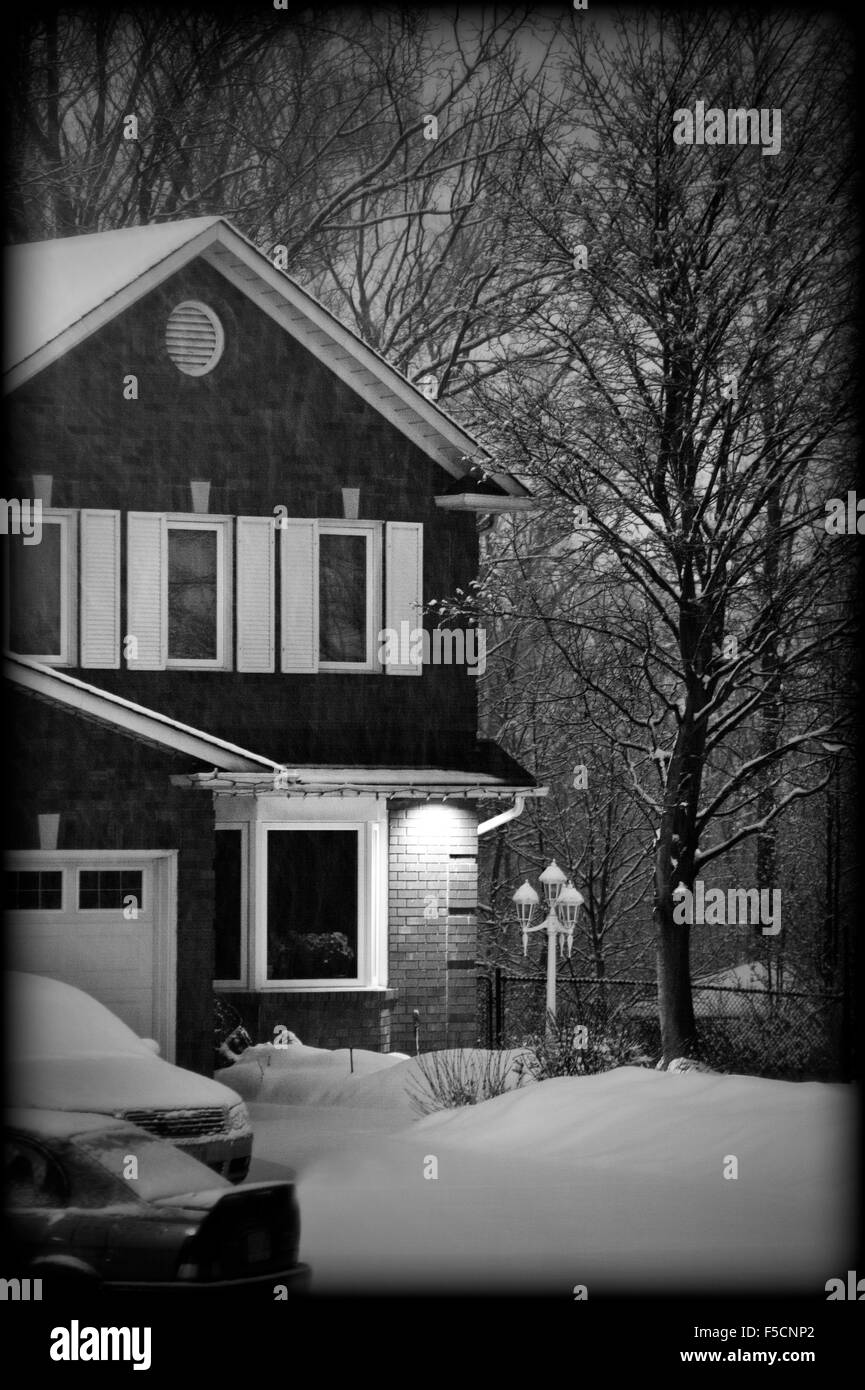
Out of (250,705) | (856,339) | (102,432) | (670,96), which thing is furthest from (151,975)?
(670,96)

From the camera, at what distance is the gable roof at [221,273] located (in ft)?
50.8

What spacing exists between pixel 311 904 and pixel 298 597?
2.72m

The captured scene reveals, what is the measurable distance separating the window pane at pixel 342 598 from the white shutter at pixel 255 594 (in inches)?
18.8

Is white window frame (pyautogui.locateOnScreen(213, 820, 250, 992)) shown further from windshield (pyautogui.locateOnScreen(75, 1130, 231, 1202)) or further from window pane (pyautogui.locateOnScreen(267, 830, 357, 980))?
windshield (pyautogui.locateOnScreen(75, 1130, 231, 1202))

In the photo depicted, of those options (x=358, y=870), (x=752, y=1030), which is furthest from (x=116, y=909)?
(x=752, y=1030)

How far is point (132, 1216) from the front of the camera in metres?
8.78

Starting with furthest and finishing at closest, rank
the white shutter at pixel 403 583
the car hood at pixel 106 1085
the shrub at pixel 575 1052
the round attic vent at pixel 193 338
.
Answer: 1. the white shutter at pixel 403 583
2. the round attic vent at pixel 193 338
3. the shrub at pixel 575 1052
4. the car hood at pixel 106 1085

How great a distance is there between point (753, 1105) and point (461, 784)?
545cm

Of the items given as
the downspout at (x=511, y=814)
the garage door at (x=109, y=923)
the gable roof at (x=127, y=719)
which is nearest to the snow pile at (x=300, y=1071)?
the garage door at (x=109, y=923)

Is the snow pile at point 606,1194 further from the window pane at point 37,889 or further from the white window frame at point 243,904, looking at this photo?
the white window frame at point 243,904

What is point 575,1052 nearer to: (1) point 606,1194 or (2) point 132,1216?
(1) point 606,1194

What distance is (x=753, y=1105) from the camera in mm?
11719

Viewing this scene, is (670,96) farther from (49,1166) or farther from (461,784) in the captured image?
(49,1166)

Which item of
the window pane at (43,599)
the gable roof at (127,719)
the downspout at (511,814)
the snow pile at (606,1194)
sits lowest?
the snow pile at (606,1194)
